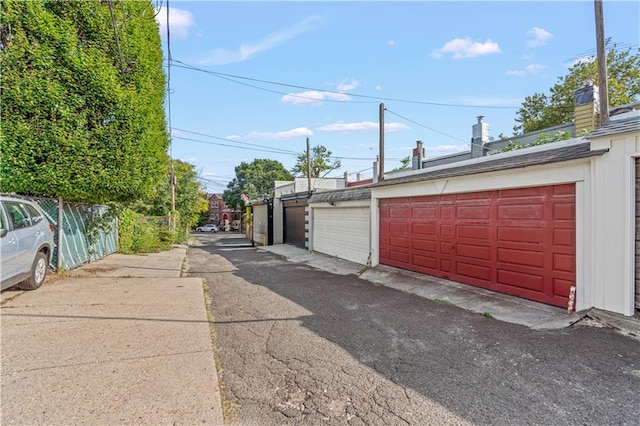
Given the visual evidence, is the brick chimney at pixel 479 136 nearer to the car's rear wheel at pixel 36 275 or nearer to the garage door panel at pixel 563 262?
the garage door panel at pixel 563 262

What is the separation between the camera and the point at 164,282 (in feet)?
26.6

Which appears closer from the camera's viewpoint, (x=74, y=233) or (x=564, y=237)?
(x=564, y=237)

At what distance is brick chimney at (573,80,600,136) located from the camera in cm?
1006

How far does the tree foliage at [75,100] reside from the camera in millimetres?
6656

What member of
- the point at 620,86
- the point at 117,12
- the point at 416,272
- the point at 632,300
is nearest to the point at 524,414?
the point at 632,300

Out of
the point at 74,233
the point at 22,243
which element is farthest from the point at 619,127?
the point at 74,233

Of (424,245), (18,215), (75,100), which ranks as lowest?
(424,245)

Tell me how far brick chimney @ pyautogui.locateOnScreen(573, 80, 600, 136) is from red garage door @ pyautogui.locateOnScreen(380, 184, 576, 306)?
17.7 feet

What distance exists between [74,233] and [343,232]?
8.68 meters

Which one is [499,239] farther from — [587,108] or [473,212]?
[587,108]

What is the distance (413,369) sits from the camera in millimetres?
3713

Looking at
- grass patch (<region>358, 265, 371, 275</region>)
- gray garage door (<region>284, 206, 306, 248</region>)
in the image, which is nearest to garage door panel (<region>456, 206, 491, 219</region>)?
grass patch (<region>358, 265, 371, 275</region>)

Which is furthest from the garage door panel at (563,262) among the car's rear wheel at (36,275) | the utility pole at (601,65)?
the car's rear wheel at (36,275)

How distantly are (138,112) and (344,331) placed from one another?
722 centimetres
